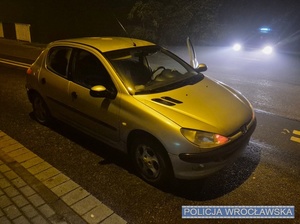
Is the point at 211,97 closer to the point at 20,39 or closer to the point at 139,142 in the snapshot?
the point at 139,142

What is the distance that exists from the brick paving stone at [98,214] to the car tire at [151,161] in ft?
2.30

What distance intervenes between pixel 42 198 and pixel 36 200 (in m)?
0.07

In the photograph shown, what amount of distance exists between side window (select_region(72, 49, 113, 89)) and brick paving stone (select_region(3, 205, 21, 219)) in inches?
71.2

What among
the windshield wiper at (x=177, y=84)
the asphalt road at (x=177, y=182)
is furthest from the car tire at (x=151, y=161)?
the windshield wiper at (x=177, y=84)

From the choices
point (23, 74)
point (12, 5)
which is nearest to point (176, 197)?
point (23, 74)

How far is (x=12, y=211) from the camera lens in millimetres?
3127

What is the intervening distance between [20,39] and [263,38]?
14.3 m

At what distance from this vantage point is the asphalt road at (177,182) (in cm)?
333

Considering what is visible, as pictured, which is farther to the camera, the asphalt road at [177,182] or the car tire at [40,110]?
the car tire at [40,110]

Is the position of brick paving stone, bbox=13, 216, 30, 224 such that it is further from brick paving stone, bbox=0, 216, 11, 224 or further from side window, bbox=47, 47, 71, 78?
side window, bbox=47, 47, 71, 78

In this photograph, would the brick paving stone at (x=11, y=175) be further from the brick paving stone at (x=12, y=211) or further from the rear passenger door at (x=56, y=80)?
the rear passenger door at (x=56, y=80)

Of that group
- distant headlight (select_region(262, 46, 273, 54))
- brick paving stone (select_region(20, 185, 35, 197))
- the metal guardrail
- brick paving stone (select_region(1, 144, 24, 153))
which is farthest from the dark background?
brick paving stone (select_region(20, 185, 35, 197))

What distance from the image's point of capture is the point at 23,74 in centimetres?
943

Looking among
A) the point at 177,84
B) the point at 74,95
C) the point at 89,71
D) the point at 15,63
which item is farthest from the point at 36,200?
the point at 15,63
